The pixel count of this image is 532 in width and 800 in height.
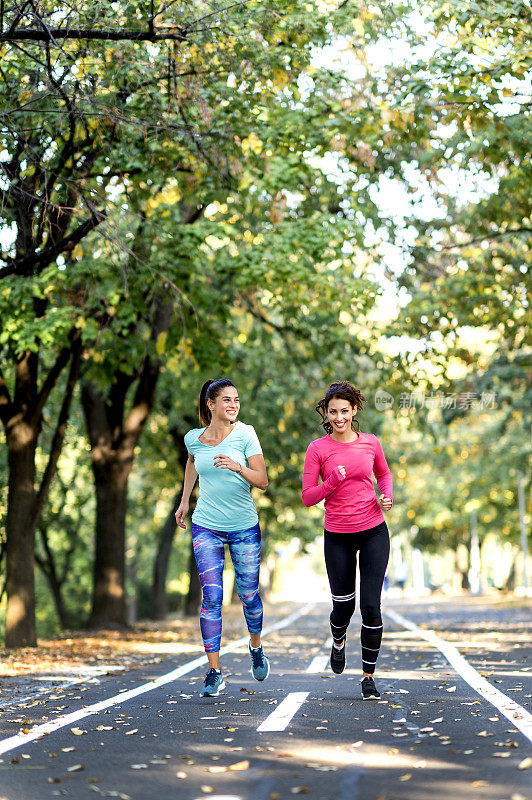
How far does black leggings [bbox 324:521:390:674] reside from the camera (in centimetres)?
730

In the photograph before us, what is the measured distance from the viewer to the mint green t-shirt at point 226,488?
7418 millimetres

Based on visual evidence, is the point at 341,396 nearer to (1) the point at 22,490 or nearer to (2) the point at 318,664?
(2) the point at 318,664

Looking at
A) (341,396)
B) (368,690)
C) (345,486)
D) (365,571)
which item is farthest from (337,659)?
(341,396)

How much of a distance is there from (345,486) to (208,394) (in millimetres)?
1167

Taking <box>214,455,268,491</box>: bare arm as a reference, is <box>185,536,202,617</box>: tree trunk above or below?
below

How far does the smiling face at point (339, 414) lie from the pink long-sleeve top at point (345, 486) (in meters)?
0.13

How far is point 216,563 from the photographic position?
294 inches

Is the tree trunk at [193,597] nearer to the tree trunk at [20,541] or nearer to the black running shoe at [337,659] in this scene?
the tree trunk at [20,541]

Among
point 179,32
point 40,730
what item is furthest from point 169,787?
point 179,32

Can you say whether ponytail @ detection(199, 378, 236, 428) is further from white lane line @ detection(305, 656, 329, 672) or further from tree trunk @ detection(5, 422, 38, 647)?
tree trunk @ detection(5, 422, 38, 647)

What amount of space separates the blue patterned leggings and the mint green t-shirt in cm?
6

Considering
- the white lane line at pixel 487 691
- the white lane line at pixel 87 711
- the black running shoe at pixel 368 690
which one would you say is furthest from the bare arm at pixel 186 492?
the white lane line at pixel 487 691

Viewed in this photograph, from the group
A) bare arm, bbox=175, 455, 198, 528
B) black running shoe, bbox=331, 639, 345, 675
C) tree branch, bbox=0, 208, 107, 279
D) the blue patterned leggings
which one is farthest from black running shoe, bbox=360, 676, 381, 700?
tree branch, bbox=0, 208, 107, 279

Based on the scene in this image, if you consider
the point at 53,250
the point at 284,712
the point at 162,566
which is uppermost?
the point at 53,250
